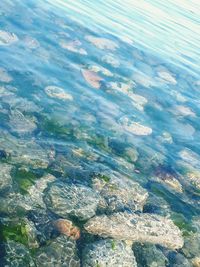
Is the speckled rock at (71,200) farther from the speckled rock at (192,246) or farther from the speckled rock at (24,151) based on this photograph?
the speckled rock at (192,246)

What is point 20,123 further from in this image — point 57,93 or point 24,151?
point 57,93

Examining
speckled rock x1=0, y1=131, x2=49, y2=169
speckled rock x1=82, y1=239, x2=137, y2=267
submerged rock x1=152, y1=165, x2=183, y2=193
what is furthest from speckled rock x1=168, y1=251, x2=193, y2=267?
speckled rock x1=0, y1=131, x2=49, y2=169

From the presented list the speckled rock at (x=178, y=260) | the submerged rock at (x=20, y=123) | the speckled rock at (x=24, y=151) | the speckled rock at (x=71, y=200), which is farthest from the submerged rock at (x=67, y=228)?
the submerged rock at (x=20, y=123)

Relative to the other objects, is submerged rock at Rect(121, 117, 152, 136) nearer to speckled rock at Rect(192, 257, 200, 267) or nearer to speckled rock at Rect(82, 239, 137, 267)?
speckled rock at Rect(192, 257, 200, 267)

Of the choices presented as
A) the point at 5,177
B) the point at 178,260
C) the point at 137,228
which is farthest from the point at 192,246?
the point at 5,177

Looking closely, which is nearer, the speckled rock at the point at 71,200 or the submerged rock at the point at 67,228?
the submerged rock at the point at 67,228

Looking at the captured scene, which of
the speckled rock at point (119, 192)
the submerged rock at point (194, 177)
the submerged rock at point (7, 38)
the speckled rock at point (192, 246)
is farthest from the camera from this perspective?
the submerged rock at point (7, 38)
